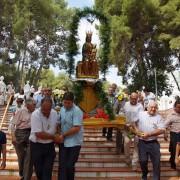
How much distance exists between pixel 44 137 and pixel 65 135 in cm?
35

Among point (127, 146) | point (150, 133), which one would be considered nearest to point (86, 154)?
point (127, 146)

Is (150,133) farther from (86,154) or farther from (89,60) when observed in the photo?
(89,60)

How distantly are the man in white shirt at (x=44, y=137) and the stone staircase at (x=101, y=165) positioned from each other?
6.84 feet

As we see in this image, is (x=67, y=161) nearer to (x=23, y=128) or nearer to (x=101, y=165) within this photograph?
(x=23, y=128)

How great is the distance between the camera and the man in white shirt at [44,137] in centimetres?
766

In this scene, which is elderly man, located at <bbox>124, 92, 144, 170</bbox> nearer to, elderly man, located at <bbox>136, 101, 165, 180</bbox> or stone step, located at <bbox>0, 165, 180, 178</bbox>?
stone step, located at <bbox>0, 165, 180, 178</bbox>

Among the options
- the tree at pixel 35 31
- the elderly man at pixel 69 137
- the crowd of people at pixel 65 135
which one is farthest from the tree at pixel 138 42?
the elderly man at pixel 69 137

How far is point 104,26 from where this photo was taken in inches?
484

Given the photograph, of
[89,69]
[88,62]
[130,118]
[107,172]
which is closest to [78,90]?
[89,69]

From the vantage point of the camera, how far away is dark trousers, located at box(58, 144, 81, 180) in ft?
25.4

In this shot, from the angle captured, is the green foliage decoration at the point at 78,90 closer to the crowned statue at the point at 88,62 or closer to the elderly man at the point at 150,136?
the crowned statue at the point at 88,62

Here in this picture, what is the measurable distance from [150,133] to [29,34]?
35.3m

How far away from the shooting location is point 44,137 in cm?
765

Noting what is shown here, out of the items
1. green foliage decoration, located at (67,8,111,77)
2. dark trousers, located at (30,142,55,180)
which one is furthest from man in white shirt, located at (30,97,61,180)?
green foliage decoration, located at (67,8,111,77)
